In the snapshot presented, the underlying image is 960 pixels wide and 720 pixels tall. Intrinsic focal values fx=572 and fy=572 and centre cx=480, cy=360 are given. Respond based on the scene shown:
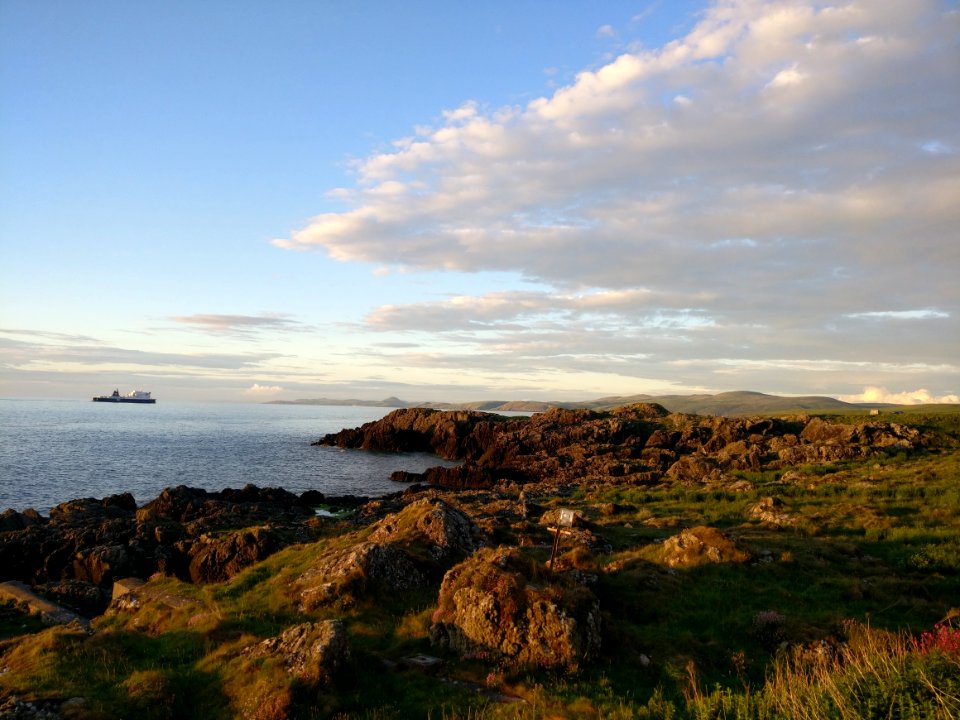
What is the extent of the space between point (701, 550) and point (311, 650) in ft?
49.9

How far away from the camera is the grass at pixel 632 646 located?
1070 centimetres

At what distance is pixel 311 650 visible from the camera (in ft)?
42.9

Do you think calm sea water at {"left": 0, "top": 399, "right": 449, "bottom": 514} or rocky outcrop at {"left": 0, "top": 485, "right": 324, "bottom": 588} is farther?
calm sea water at {"left": 0, "top": 399, "right": 449, "bottom": 514}

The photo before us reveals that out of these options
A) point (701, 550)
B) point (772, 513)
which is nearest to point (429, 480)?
point (772, 513)

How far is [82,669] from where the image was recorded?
580 inches

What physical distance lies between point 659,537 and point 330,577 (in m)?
17.3

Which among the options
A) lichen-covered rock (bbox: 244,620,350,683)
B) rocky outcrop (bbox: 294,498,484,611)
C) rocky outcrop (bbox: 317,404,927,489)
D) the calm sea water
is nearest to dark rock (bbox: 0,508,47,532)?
the calm sea water

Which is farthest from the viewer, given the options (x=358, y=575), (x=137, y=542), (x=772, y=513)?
(x=137, y=542)

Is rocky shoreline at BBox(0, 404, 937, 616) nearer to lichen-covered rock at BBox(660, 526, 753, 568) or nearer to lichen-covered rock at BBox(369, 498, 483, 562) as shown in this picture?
lichen-covered rock at BBox(369, 498, 483, 562)

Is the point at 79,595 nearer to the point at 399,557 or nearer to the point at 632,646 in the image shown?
the point at 399,557

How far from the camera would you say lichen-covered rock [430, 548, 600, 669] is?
13461 millimetres

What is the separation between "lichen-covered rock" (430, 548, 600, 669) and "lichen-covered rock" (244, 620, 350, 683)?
9.08 ft

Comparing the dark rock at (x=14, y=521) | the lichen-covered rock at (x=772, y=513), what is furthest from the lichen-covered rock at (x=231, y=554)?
the lichen-covered rock at (x=772, y=513)

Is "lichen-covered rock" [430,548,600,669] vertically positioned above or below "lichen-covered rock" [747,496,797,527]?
above
